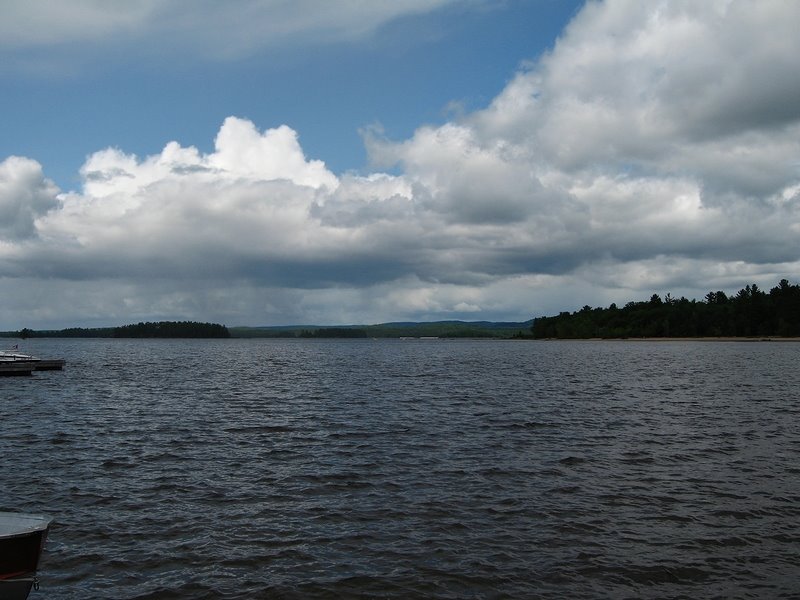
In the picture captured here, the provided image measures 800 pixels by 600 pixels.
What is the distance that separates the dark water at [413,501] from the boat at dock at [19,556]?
2163mm

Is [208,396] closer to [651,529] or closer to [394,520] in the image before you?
[394,520]

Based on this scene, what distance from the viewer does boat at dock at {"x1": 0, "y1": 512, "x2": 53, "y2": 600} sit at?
12188mm

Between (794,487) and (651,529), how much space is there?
9011 millimetres

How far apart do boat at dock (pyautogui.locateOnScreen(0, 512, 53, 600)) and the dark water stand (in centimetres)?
216

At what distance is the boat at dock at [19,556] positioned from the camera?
12188 millimetres

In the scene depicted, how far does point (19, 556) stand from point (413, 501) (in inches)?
508

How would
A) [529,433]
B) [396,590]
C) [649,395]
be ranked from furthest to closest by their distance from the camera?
[649,395], [529,433], [396,590]

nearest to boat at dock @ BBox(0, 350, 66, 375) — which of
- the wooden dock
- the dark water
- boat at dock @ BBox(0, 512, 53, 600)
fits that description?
the wooden dock

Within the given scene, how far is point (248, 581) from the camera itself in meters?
15.3

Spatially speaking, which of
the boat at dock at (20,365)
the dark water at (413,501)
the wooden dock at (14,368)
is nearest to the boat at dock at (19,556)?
the dark water at (413,501)

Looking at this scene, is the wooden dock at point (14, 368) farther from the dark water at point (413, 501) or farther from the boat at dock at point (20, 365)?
the dark water at point (413, 501)

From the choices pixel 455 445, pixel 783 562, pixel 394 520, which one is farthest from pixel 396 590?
pixel 455 445

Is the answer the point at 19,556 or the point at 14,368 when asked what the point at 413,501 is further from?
the point at 14,368

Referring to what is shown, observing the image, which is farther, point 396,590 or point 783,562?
point 783,562
